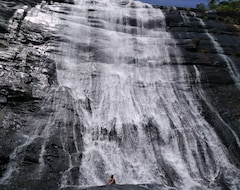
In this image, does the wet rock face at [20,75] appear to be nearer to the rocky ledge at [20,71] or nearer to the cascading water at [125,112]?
the rocky ledge at [20,71]

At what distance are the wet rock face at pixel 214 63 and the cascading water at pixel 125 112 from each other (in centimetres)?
56

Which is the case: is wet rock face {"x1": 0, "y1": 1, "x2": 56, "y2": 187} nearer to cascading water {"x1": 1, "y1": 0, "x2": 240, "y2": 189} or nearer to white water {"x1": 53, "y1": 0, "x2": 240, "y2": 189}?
cascading water {"x1": 1, "y1": 0, "x2": 240, "y2": 189}

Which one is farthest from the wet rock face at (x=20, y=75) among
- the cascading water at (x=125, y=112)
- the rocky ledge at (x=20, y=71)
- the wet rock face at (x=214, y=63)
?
the wet rock face at (x=214, y=63)

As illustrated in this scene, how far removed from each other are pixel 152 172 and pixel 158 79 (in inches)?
255

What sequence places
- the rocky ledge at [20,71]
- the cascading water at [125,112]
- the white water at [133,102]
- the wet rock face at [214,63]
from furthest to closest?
the wet rock face at [214,63]
the rocky ledge at [20,71]
the white water at [133,102]
the cascading water at [125,112]

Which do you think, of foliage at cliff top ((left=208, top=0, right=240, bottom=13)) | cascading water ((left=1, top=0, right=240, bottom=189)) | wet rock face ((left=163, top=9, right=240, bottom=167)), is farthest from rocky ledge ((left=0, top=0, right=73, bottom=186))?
foliage at cliff top ((left=208, top=0, right=240, bottom=13))

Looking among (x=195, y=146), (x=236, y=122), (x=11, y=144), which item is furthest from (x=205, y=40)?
(x=11, y=144)

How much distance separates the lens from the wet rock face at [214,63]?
1635 centimetres

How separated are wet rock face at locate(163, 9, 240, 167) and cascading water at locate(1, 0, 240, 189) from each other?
0.56 meters

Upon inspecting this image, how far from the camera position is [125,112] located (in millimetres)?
15953

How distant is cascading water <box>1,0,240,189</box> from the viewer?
1298 cm

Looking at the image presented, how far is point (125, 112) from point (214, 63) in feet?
22.5

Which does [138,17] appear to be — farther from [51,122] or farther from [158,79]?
[51,122]

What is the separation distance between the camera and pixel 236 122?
16.4 meters
